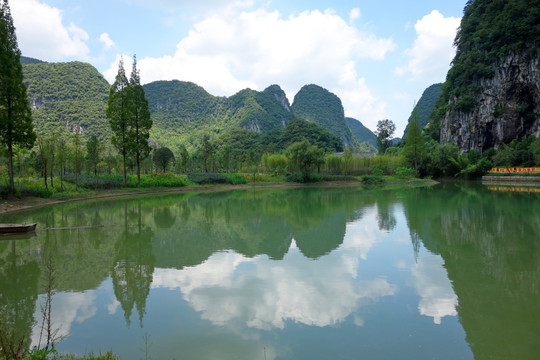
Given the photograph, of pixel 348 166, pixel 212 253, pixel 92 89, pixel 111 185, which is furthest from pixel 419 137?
pixel 92 89

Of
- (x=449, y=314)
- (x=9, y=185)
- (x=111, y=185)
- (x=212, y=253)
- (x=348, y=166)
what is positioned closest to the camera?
(x=449, y=314)

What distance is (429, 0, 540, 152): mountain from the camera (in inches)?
2020

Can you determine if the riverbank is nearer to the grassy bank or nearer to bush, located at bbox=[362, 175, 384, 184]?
the grassy bank

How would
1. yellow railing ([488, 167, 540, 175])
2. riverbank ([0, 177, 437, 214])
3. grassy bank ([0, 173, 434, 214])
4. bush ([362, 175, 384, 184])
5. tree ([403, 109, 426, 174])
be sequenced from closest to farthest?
riverbank ([0, 177, 437, 214]), grassy bank ([0, 173, 434, 214]), yellow railing ([488, 167, 540, 175]), bush ([362, 175, 384, 184]), tree ([403, 109, 426, 174])

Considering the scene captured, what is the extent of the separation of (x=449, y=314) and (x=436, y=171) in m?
53.6

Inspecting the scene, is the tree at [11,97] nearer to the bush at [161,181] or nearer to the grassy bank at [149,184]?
the grassy bank at [149,184]

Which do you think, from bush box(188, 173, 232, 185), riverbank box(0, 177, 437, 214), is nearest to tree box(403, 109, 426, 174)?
riverbank box(0, 177, 437, 214)

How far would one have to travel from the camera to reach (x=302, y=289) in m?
5.93

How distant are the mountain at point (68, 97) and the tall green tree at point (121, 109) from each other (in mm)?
45713

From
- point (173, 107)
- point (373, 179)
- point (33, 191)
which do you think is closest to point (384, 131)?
point (373, 179)

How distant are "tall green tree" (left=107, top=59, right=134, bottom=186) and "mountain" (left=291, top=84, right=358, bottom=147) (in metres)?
145

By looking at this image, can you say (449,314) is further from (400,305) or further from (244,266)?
(244,266)

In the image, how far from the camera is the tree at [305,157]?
1639 inches

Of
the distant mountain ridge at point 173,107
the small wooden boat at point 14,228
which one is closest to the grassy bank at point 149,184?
the small wooden boat at point 14,228
